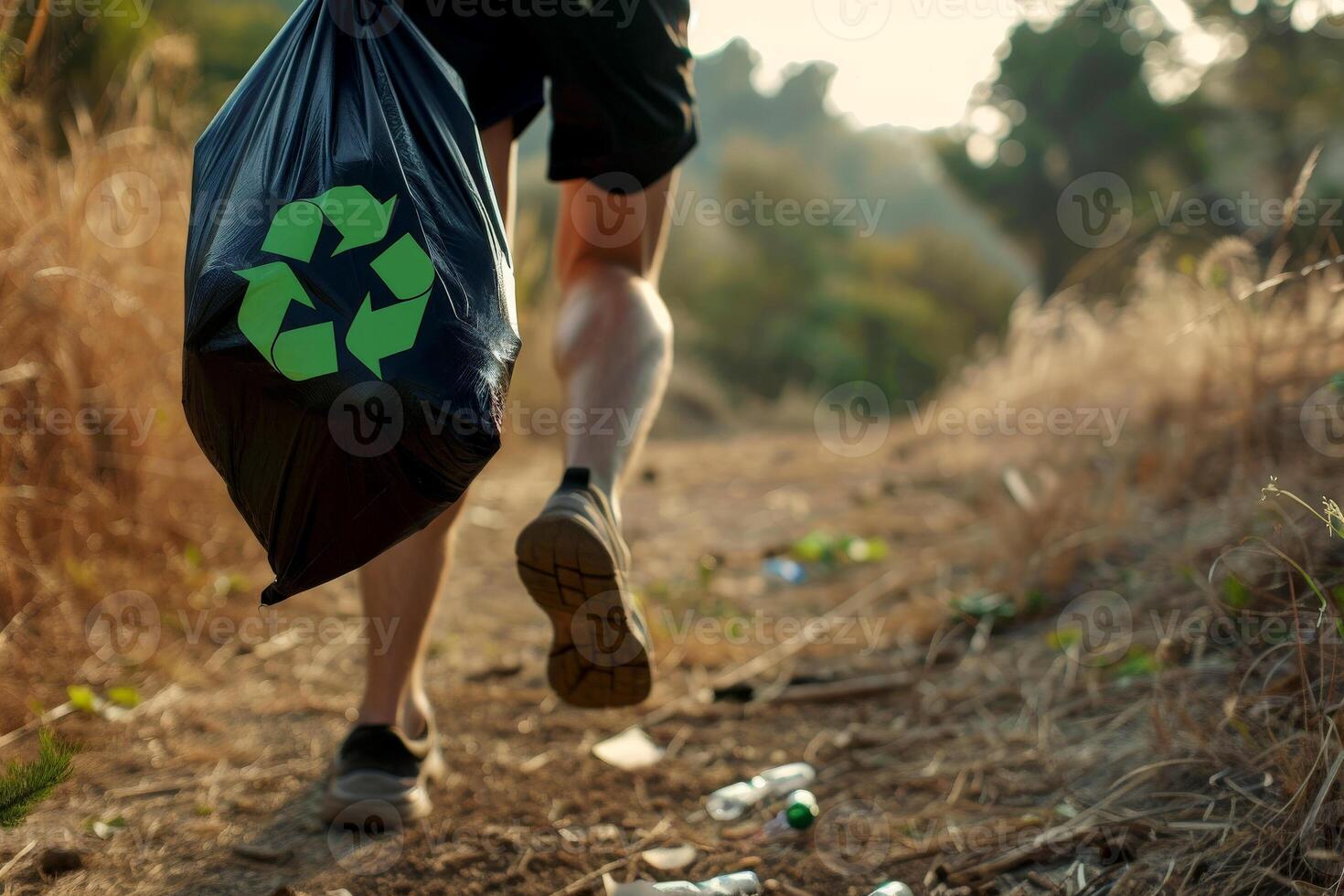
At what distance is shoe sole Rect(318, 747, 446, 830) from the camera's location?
1.42 metres

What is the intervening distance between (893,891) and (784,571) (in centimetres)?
184

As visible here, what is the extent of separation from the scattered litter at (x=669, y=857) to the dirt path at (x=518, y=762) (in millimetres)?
17

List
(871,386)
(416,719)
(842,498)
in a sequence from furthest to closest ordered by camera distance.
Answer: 1. (871,386)
2. (842,498)
3. (416,719)

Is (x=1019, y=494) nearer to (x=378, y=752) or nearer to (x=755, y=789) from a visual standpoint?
(x=755, y=789)

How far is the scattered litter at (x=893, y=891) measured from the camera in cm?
124

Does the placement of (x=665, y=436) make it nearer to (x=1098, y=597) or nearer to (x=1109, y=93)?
(x=1098, y=597)

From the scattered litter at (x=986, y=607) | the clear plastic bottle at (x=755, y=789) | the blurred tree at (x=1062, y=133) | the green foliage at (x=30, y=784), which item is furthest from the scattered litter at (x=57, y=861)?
the blurred tree at (x=1062, y=133)

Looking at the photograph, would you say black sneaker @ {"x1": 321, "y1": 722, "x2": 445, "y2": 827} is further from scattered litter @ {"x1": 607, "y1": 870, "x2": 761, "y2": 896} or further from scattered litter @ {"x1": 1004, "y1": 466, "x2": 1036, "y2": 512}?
scattered litter @ {"x1": 1004, "y1": 466, "x2": 1036, "y2": 512}

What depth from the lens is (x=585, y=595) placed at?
1.32m

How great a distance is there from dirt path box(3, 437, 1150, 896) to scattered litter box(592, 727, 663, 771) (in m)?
0.03

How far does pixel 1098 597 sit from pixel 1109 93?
16.2 meters

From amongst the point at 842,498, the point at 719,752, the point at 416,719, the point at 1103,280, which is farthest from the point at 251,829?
the point at 1103,280

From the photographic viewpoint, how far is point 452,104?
1207 mm

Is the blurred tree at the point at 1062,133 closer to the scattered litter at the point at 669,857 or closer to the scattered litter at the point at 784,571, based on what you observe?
the scattered litter at the point at 784,571
